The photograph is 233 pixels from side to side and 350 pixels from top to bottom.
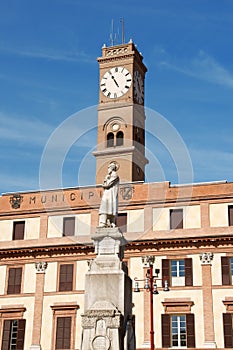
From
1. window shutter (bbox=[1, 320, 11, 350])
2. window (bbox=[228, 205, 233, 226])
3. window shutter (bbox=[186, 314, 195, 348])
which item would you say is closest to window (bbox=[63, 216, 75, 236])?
window shutter (bbox=[1, 320, 11, 350])

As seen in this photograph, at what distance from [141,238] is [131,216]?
1.97 m

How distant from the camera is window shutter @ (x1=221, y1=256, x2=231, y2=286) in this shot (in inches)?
1473

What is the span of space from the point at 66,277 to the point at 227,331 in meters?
11.3

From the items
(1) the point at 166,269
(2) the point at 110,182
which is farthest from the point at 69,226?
(2) the point at 110,182

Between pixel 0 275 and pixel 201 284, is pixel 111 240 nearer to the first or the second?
pixel 201 284

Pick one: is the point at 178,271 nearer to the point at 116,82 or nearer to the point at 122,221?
the point at 122,221

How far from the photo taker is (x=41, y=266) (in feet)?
135

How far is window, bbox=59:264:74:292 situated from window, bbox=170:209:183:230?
746 centimetres

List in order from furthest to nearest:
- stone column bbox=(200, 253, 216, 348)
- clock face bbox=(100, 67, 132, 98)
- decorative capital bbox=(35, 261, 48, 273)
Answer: clock face bbox=(100, 67, 132, 98) → decorative capital bbox=(35, 261, 48, 273) → stone column bbox=(200, 253, 216, 348)

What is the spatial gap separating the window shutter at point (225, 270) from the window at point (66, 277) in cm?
1016

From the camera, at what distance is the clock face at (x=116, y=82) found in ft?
190

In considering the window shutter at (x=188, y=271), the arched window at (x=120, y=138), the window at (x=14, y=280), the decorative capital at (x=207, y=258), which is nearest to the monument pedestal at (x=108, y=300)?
the window shutter at (x=188, y=271)

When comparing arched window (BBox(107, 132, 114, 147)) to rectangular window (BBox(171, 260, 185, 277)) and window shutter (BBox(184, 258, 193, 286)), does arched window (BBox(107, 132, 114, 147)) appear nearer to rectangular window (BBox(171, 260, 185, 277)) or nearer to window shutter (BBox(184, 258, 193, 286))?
rectangular window (BBox(171, 260, 185, 277))

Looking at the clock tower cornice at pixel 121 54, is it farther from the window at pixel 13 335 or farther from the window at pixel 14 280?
the window at pixel 13 335
